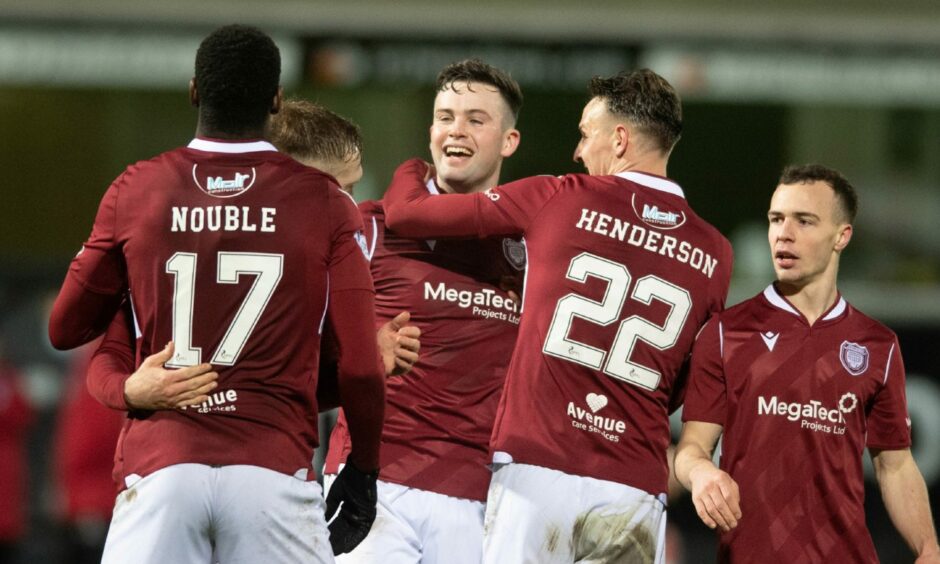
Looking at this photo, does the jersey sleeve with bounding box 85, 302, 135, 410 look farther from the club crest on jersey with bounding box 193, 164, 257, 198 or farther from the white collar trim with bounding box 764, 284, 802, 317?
the white collar trim with bounding box 764, 284, 802, 317

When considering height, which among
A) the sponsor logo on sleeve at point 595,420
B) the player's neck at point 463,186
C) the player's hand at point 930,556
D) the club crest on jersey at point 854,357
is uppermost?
the player's neck at point 463,186

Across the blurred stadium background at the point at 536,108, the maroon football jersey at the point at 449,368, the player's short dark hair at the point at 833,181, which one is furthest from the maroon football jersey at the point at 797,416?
the blurred stadium background at the point at 536,108

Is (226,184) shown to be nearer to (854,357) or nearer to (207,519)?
(207,519)

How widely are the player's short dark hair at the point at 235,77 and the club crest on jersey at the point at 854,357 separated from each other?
2060 mm

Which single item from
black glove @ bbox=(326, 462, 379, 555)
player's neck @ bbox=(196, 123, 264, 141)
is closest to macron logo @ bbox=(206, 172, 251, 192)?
player's neck @ bbox=(196, 123, 264, 141)

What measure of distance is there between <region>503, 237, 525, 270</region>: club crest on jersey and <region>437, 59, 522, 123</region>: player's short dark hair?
0.51m

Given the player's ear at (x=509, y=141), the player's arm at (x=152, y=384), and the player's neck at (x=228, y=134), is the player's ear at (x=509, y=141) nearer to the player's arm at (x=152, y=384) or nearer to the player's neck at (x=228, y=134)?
the player's neck at (x=228, y=134)

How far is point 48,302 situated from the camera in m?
10.3

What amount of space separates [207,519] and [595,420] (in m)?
1.36

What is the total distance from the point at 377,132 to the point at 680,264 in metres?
5.99

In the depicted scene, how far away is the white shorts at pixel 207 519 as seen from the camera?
367cm

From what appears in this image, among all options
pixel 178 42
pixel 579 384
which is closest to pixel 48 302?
pixel 178 42

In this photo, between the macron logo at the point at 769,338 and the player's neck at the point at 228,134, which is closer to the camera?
the player's neck at the point at 228,134

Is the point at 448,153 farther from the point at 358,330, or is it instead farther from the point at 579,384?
the point at 358,330
